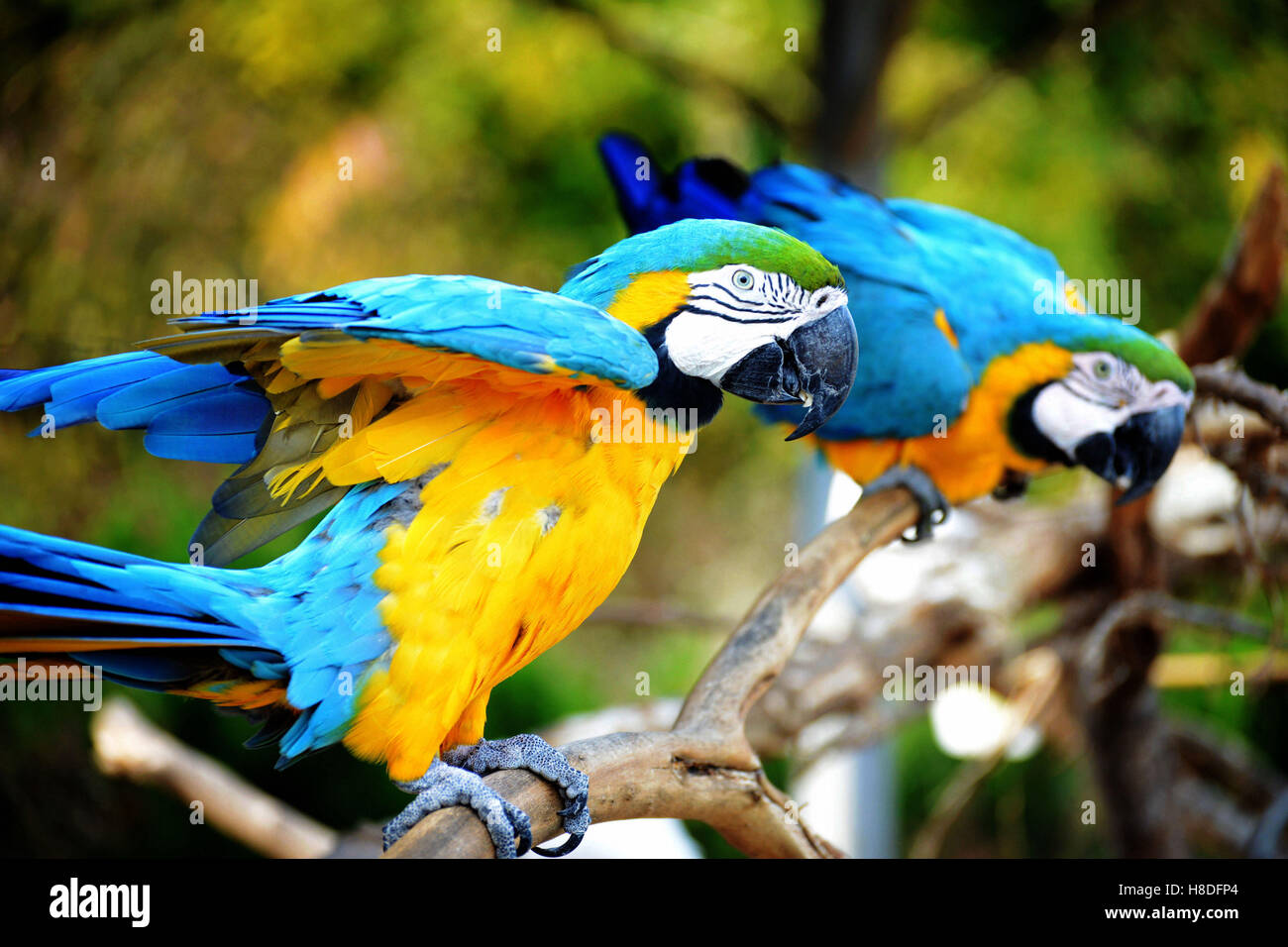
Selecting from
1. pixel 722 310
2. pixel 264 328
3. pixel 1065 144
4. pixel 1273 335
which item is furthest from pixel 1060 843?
pixel 264 328

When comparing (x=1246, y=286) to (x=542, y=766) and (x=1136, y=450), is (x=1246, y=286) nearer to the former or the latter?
(x=1136, y=450)

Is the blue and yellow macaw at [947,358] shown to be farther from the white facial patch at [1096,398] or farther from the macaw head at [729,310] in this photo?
the macaw head at [729,310]

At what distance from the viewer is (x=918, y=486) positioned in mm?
1930

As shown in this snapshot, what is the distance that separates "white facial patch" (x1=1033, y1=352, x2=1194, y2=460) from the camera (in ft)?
5.90

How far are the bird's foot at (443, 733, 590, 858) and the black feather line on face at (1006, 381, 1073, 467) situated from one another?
3.79 ft

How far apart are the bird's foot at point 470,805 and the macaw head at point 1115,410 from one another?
1.26 meters

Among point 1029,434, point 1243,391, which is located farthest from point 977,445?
point 1243,391

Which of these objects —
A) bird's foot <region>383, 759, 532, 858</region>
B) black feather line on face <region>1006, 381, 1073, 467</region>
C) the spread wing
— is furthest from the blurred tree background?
bird's foot <region>383, 759, 532, 858</region>

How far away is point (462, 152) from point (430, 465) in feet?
8.03

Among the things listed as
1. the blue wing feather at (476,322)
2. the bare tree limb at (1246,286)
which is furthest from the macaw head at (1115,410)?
the blue wing feather at (476,322)

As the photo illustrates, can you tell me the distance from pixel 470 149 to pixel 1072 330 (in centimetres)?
218

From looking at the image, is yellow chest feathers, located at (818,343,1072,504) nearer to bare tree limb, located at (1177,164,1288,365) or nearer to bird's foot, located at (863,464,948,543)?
bird's foot, located at (863,464,948,543)

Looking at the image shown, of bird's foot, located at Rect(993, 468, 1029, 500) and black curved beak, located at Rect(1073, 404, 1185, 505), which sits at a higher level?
black curved beak, located at Rect(1073, 404, 1185, 505)
